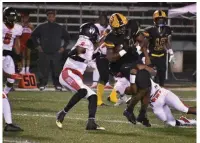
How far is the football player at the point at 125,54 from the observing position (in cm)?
771

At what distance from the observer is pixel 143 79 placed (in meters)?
7.82

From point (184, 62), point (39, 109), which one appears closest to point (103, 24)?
point (39, 109)

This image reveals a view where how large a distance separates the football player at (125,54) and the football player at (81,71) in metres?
0.26

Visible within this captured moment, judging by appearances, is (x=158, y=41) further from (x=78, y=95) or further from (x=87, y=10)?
(x=87, y=10)

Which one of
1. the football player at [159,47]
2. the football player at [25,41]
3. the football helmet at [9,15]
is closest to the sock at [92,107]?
the football helmet at [9,15]

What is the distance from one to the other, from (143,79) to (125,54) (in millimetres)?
400

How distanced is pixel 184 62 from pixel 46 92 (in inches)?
339

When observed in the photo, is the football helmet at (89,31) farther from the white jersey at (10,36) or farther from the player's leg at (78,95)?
the white jersey at (10,36)

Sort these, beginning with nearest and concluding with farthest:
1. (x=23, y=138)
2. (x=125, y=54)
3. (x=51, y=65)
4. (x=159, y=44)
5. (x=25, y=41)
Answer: (x=23, y=138) < (x=125, y=54) < (x=159, y=44) < (x=51, y=65) < (x=25, y=41)

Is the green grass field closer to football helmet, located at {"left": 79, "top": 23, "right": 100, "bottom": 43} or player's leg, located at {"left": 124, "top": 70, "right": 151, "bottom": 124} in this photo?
player's leg, located at {"left": 124, "top": 70, "right": 151, "bottom": 124}

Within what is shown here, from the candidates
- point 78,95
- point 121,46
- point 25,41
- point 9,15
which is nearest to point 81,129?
point 78,95

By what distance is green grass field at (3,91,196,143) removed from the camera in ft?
21.7

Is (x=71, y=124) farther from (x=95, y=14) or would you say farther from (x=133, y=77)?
(x=95, y=14)

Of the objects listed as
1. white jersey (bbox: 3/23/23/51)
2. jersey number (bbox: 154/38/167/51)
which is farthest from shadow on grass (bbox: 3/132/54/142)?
jersey number (bbox: 154/38/167/51)
